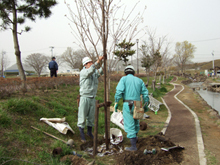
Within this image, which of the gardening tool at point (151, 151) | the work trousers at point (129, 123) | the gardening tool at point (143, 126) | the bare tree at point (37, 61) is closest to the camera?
the gardening tool at point (151, 151)

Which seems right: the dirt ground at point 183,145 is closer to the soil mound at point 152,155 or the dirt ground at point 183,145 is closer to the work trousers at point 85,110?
the soil mound at point 152,155

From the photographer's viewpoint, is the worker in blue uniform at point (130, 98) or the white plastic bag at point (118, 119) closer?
the worker in blue uniform at point (130, 98)

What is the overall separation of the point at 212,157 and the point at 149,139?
1.32 metres

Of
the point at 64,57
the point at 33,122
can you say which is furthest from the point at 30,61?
the point at 33,122

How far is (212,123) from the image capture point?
22.6 ft

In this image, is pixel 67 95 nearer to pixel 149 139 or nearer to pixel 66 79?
pixel 66 79

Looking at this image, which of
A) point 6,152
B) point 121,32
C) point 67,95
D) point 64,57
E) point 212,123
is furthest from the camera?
point 64,57

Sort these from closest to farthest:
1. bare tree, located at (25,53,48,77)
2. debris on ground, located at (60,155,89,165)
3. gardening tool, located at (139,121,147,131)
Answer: debris on ground, located at (60,155,89,165), gardening tool, located at (139,121,147,131), bare tree, located at (25,53,48,77)

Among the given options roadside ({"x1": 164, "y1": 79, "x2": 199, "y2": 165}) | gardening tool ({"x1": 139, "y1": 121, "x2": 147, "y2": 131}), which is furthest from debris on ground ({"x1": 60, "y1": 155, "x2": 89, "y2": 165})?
gardening tool ({"x1": 139, "y1": 121, "x2": 147, "y2": 131})

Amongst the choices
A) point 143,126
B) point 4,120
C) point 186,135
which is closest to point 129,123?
point 143,126

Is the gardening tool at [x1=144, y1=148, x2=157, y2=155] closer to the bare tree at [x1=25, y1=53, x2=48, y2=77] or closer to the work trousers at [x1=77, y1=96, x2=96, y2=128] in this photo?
the work trousers at [x1=77, y1=96, x2=96, y2=128]

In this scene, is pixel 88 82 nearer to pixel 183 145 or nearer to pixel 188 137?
pixel 183 145

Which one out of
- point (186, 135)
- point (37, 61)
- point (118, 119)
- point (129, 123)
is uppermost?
point (37, 61)

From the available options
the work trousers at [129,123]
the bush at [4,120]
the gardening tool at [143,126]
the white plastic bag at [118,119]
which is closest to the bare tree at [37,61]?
the white plastic bag at [118,119]
